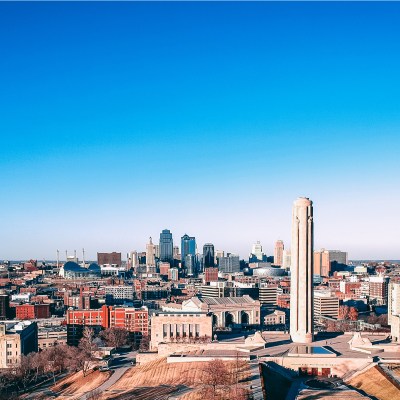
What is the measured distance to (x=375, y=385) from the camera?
217 ft

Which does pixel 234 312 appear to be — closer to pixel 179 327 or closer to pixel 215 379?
pixel 179 327

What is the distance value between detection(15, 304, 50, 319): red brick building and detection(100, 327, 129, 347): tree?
38.6 metres

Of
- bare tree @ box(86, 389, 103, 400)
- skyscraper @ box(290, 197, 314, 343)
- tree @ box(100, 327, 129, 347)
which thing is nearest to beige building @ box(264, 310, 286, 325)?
tree @ box(100, 327, 129, 347)

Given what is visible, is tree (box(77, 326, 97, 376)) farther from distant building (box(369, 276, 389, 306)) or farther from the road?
distant building (box(369, 276, 389, 306))

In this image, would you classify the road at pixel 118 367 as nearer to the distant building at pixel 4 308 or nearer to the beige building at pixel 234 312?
the beige building at pixel 234 312

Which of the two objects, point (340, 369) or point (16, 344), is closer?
point (340, 369)

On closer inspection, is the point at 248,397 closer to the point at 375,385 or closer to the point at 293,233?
the point at 375,385

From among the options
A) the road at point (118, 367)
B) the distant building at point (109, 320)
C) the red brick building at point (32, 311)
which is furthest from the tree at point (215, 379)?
the red brick building at point (32, 311)

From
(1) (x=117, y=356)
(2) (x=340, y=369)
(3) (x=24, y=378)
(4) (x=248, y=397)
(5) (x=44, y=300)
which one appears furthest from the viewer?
(5) (x=44, y=300)

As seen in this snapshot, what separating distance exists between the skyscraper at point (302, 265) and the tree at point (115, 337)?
37570 millimetres

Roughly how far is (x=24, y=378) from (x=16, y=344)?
54.0 ft

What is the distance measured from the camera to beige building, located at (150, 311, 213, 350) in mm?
93812

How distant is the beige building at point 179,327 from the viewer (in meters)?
93.8

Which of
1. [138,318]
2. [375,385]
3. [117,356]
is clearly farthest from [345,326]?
[375,385]
